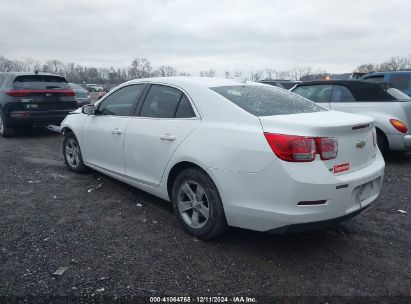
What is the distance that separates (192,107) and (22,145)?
6.55 metres

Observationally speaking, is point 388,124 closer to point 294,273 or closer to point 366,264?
point 366,264

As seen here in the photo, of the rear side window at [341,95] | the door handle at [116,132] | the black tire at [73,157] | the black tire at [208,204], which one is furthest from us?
the rear side window at [341,95]

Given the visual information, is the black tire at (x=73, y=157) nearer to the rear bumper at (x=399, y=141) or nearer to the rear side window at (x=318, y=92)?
the rear side window at (x=318, y=92)

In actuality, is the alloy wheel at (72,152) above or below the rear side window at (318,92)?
below

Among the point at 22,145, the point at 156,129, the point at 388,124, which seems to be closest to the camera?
the point at 156,129

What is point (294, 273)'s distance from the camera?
3088 millimetres

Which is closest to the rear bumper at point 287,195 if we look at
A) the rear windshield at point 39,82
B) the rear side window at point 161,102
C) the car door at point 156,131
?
the car door at point 156,131

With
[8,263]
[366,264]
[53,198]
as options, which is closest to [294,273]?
[366,264]

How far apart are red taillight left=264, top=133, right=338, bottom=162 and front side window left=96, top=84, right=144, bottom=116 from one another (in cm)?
222

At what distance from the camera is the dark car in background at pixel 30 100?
922cm

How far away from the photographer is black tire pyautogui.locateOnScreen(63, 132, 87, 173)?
5859 mm

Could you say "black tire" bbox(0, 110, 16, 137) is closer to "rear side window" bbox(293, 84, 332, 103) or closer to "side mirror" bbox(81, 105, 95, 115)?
"side mirror" bbox(81, 105, 95, 115)

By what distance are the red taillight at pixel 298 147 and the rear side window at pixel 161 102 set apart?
1.40m

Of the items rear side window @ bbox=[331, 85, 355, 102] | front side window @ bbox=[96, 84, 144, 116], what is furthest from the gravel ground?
rear side window @ bbox=[331, 85, 355, 102]
